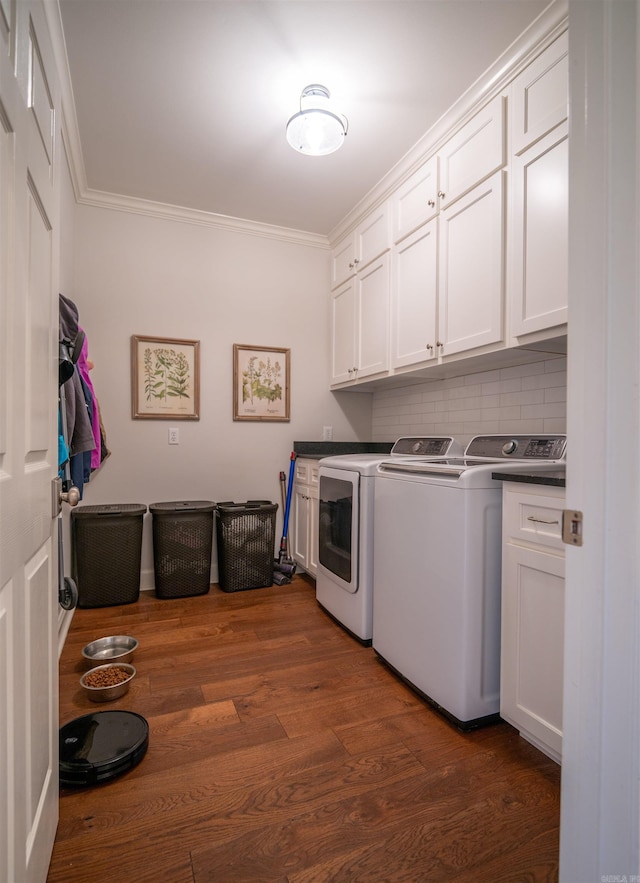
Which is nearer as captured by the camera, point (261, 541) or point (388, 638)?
point (388, 638)

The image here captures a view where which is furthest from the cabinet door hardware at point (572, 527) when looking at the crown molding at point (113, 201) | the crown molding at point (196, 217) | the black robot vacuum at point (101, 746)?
the crown molding at point (196, 217)

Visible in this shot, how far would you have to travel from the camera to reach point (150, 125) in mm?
2354

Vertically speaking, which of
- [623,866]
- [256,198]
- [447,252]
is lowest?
[623,866]

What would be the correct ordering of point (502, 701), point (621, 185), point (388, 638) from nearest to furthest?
point (621, 185)
point (502, 701)
point (388, 638)

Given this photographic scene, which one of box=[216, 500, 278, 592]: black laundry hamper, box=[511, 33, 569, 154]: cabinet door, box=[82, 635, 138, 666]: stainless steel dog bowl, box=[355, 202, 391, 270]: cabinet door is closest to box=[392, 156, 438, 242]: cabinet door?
box=[355, 202, 391, 270]: cabinet door

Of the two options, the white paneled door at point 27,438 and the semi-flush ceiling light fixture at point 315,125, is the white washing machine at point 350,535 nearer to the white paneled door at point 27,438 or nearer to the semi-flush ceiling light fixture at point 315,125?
the white paneled door at point 27,438

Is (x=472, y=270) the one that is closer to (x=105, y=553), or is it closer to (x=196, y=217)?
(x=196, y=217)

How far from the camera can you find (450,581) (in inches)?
64.8

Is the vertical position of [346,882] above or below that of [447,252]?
below

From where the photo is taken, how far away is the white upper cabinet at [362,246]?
288cm

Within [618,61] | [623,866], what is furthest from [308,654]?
[618,61]

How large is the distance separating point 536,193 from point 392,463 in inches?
48.8

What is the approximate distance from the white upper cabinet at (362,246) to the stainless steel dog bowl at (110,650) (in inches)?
103

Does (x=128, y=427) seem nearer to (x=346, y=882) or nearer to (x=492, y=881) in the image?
(x=346, y=882)
